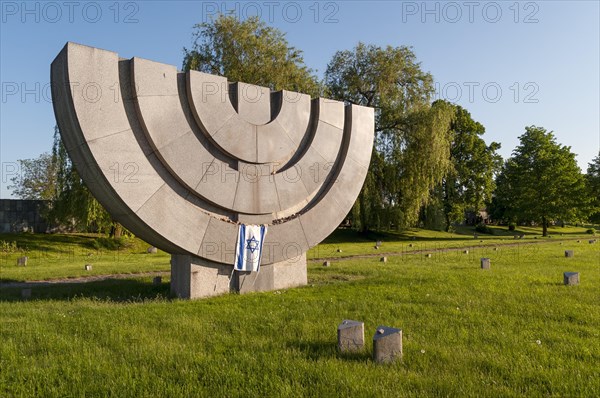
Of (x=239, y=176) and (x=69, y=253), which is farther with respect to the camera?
(x=69, y=253)

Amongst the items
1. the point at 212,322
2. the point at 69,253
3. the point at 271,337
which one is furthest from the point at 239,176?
the point at 69,253

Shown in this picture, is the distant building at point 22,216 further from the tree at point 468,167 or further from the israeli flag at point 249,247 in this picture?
the tree at point 468,167

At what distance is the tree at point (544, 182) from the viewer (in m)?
38.4

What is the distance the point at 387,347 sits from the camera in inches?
177

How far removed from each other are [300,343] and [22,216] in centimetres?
2605

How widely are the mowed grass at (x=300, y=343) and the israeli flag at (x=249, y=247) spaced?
0.71m

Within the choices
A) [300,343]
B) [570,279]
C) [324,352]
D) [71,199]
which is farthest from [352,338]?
[71,199]

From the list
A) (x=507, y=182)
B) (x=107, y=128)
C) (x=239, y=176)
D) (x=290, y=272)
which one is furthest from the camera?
(x=507, y=182)

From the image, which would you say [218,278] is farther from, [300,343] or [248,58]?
[248,58]

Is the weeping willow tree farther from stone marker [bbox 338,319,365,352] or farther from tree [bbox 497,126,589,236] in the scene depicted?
tree [bbox 497,126,589,236]

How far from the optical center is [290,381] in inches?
158

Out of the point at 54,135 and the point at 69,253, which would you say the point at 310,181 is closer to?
the point at 69,253

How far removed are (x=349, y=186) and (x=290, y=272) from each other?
2.54 meters

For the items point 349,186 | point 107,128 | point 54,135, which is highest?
point 54,135
